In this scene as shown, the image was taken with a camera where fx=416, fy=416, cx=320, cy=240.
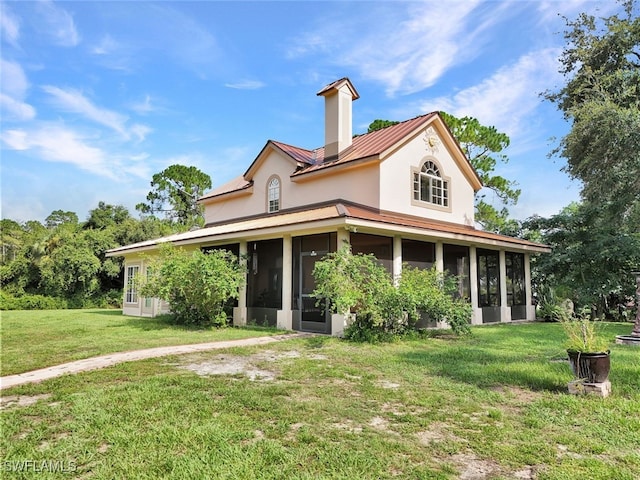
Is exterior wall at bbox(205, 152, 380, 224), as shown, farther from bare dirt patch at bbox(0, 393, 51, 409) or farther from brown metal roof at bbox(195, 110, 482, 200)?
bare dirt patch at bbox(0, 393, 51, 409)

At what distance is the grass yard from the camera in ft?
11.1

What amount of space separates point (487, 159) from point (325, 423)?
27.7 metres

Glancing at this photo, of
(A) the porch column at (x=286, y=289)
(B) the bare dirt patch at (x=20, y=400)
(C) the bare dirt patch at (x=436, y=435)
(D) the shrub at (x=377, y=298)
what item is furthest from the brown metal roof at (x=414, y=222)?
(B) the bare dirt patch at (x=20, y=400)

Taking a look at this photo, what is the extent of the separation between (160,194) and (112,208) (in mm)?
8727

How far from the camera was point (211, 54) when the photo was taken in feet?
41.8

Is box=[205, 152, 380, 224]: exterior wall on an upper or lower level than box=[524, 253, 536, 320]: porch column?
upper

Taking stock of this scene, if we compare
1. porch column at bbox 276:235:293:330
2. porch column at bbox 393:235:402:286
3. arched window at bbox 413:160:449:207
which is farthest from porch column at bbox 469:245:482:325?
porch column at bbox 276:235:293:330

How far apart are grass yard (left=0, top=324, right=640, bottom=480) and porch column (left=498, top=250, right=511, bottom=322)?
988cm

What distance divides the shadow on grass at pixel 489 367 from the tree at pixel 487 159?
806 inches

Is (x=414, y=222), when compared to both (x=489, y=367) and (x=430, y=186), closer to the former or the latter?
(x=430, y=186)

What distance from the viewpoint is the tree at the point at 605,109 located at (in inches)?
571

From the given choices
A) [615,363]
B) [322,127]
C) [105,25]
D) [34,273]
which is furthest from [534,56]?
[34,273]

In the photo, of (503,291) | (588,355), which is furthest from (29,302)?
(588,355)

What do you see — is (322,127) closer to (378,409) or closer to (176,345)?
(176,345)
